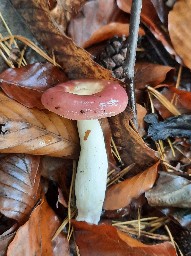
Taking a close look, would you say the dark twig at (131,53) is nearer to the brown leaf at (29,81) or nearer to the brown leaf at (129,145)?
the brown leaf at (129,145)

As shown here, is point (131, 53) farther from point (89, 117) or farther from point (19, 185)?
point (19, 185)

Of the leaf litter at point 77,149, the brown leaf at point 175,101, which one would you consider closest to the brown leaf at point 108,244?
the leaf litter at point 77,149

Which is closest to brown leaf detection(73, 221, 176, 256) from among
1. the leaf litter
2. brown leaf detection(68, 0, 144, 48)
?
the leaf litter

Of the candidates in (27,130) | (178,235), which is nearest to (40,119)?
(27,130)

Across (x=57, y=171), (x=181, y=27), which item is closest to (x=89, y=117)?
(x=57, y=171)

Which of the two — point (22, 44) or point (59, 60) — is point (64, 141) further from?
point (22, 44)

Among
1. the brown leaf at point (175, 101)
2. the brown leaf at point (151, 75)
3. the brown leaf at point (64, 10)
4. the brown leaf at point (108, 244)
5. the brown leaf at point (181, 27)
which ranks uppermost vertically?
the brown leaf at point (64, 10)
